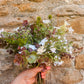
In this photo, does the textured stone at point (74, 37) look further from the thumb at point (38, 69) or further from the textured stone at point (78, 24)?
the thumb at point (38, 69)

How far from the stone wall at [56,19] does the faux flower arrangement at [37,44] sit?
0.77 feet

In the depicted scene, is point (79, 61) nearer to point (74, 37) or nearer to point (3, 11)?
point (74, 37)

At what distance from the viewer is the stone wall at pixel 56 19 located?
1312mm

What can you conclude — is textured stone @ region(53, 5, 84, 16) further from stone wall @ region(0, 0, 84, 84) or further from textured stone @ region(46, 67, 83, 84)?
textured stone @ region(46, 67, 83, 84)

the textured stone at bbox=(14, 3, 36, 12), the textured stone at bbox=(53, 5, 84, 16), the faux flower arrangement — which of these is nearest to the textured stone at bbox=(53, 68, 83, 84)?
the faux flower arrangement

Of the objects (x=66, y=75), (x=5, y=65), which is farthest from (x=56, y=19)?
(x=5, y=65)

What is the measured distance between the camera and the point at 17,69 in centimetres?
131

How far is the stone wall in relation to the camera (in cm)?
131

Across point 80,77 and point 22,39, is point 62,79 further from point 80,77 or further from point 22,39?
point 22,39

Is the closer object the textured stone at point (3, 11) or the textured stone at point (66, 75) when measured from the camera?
the textured stone at point (66, 75)

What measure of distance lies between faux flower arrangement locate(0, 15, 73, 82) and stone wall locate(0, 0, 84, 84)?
0.24 m

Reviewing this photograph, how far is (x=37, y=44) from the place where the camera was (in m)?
1.05

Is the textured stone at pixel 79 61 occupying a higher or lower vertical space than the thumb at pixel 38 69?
lower

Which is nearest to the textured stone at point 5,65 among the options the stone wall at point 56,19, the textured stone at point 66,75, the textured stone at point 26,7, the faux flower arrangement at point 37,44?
the stone wall at point 56,19
